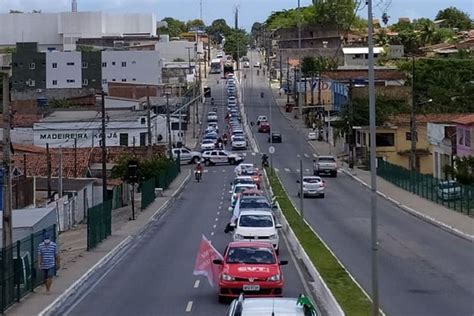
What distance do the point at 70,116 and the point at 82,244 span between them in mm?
62073

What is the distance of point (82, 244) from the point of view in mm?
42875

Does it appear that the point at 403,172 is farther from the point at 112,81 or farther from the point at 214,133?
the point at 112,81

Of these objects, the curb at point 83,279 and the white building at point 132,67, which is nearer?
the curb at point 83,279

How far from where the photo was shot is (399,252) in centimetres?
3628

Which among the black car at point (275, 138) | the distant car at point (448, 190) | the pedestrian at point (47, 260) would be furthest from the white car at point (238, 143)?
the pedestrian at point (47, 260)

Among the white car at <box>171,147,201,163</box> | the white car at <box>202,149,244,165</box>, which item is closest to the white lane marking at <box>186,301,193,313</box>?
the white car at <box>202,149,244,165</box>

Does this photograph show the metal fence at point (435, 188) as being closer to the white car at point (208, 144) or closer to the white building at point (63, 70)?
the white car at point (208, 144)

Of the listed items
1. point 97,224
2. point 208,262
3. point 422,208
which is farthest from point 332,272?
point 422,208

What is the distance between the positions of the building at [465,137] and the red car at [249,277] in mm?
43901

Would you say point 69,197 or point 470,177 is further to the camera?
point 470,177

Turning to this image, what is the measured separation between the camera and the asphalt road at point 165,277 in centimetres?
2417

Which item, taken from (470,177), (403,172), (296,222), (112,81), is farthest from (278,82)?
(296,222)

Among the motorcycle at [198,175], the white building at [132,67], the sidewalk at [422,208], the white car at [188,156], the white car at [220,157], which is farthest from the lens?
the white building at [132,67]

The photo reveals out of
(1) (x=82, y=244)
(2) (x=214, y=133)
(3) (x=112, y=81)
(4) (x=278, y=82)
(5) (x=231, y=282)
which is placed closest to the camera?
(5) (x=231, y=282)
